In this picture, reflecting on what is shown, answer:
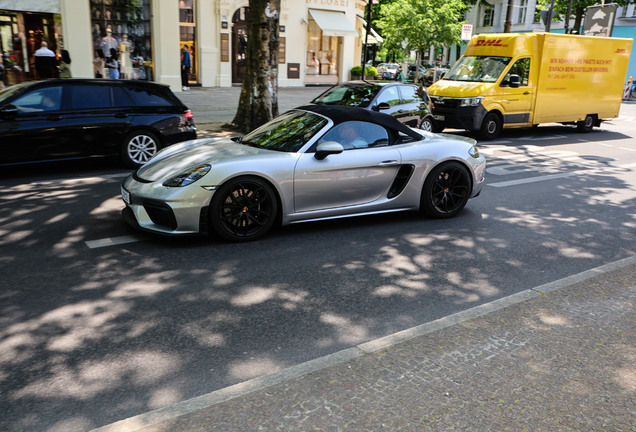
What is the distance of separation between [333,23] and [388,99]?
65.4 feet

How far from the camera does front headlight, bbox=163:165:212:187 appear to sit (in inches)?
216

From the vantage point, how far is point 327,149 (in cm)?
590

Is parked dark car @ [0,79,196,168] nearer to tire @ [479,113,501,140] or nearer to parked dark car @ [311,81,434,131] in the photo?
parked dark car @ [311,81,434,131]

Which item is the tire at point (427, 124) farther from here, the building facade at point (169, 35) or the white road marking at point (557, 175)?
the building facade at point (169, 35)

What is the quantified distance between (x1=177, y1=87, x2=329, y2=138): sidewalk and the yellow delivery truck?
5872 mm

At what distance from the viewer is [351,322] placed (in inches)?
163

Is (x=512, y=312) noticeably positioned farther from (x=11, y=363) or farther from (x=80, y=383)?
(x=11, y=363)

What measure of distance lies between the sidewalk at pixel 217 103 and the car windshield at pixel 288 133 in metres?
6.77

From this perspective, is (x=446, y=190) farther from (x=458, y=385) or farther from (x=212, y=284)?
(x=458, y=385)

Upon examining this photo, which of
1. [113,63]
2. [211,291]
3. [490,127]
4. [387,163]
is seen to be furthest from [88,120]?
[113,63]

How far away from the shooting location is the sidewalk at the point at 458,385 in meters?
2.87

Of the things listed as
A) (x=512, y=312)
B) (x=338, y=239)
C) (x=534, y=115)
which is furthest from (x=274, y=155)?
(x=534, y=115)

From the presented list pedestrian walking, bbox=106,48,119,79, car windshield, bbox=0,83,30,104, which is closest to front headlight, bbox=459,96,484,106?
car windshield, bbox=0,83,30,104

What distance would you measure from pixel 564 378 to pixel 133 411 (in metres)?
2.47
